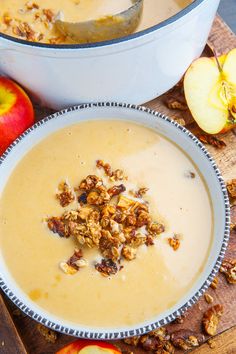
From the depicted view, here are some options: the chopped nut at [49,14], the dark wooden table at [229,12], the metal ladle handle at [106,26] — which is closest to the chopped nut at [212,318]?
the metal ladle handle at [106,26]

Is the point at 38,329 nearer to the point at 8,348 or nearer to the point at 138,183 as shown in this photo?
the point at 8,348

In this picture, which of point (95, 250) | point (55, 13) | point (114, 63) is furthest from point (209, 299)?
point (55, 13)

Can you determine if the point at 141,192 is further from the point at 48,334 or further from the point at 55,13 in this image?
the point at 55,13

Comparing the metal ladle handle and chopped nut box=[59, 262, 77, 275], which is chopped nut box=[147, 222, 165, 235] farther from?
the metal ladle handle

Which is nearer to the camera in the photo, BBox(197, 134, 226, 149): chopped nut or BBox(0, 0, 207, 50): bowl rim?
BBox(0, 0, 207, 50): bowl rim

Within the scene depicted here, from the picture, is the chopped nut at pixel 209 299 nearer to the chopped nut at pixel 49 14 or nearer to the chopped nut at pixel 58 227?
the chopped nut at pixel 58 227

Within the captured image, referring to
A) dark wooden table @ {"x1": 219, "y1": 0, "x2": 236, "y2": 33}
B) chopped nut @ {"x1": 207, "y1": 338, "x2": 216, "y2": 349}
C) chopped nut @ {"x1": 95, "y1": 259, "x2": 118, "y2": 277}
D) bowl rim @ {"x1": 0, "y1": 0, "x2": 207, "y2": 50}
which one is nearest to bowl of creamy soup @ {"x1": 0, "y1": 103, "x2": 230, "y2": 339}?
chopped nut @ {"x1": 95, "y1": 259, "x2": 118, "y2": 277}
